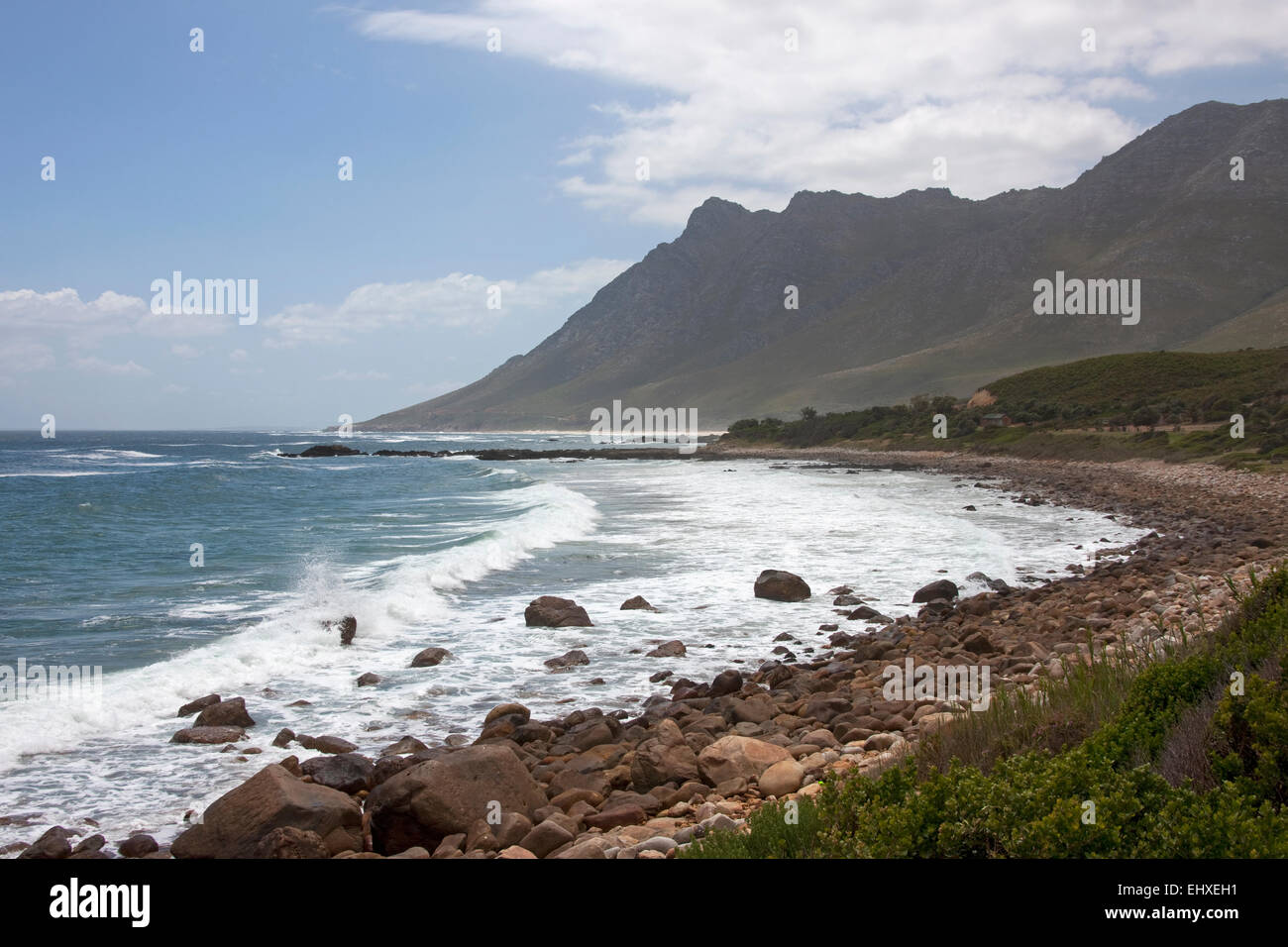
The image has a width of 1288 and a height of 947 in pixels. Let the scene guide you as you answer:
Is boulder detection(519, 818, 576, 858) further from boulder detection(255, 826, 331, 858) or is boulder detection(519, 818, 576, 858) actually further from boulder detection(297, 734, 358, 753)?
boulder detection(297, 734, 358, 753)

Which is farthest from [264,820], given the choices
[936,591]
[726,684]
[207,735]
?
[936,591]

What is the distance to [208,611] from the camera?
1623 centimetres

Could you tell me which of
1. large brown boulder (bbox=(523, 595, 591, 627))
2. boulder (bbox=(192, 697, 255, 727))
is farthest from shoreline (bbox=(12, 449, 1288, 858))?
large brown boulder (bbox=(523, 595, 591, 627))

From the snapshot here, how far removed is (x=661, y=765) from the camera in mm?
7734

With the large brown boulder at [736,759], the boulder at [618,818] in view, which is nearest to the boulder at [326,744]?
the boulder at [618,818]

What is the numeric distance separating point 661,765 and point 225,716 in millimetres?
5276

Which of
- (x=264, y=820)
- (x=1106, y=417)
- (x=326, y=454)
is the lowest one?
(x=264, y=820)

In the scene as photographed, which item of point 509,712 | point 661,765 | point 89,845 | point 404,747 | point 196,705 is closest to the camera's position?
point 89,845

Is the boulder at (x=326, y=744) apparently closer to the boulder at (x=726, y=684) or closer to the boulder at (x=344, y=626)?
the boulder at (x=726, y=684)

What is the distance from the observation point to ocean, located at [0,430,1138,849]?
31.4 feet

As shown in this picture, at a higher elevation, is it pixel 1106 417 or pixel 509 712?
pixel 1106 417

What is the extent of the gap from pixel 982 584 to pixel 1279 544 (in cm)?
595

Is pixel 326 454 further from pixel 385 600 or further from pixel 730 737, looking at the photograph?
pixel 730 737
